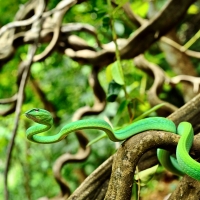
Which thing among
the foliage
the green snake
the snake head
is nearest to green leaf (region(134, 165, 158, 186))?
the green snake

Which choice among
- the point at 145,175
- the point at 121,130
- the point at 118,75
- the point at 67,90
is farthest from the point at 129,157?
the point at 67,90

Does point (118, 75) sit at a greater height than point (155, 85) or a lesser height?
greater

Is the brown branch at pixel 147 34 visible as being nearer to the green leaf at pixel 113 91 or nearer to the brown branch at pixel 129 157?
the green leaf at pixel 113 91

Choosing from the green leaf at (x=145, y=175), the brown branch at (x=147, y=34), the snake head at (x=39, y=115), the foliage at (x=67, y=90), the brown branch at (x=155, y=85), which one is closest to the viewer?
the snake head at (x=39, y=115)

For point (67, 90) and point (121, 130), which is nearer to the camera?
point (121, 130)

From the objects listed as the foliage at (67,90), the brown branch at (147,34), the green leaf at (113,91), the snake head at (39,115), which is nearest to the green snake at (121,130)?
the snake head at (39,115)

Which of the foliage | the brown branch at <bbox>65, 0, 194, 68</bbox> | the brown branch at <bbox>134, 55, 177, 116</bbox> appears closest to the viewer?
the brown branch at <bbox>65, 0, 194, 68</bbox>

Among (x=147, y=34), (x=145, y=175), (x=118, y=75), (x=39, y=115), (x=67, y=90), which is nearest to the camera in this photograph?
(x=39, y=115)

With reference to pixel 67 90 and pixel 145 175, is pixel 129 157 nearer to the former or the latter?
pixel 145 175

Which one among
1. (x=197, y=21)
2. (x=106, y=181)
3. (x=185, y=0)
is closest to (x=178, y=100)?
(x=197, y=21)

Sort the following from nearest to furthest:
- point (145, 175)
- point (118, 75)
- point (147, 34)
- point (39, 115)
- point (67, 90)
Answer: point (39, 115) → point (145, 175) → point (118, 75) → point (147, 34) → point (67, 90)

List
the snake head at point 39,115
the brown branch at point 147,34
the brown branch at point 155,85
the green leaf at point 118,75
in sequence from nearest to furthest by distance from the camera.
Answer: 1. the snake head at point 39,115
2. the green leaf at point 118,75
3. the brown branch at point 147,34
4. the brown branch at point 155,85

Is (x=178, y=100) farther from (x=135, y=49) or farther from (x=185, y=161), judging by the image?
(x=185, y=161)

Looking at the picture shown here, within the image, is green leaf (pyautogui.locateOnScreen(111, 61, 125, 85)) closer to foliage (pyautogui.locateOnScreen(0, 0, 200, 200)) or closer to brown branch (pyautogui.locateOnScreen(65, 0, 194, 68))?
brown branch (pyautogui.locateOnScreen(65, 0, 194, 68))
